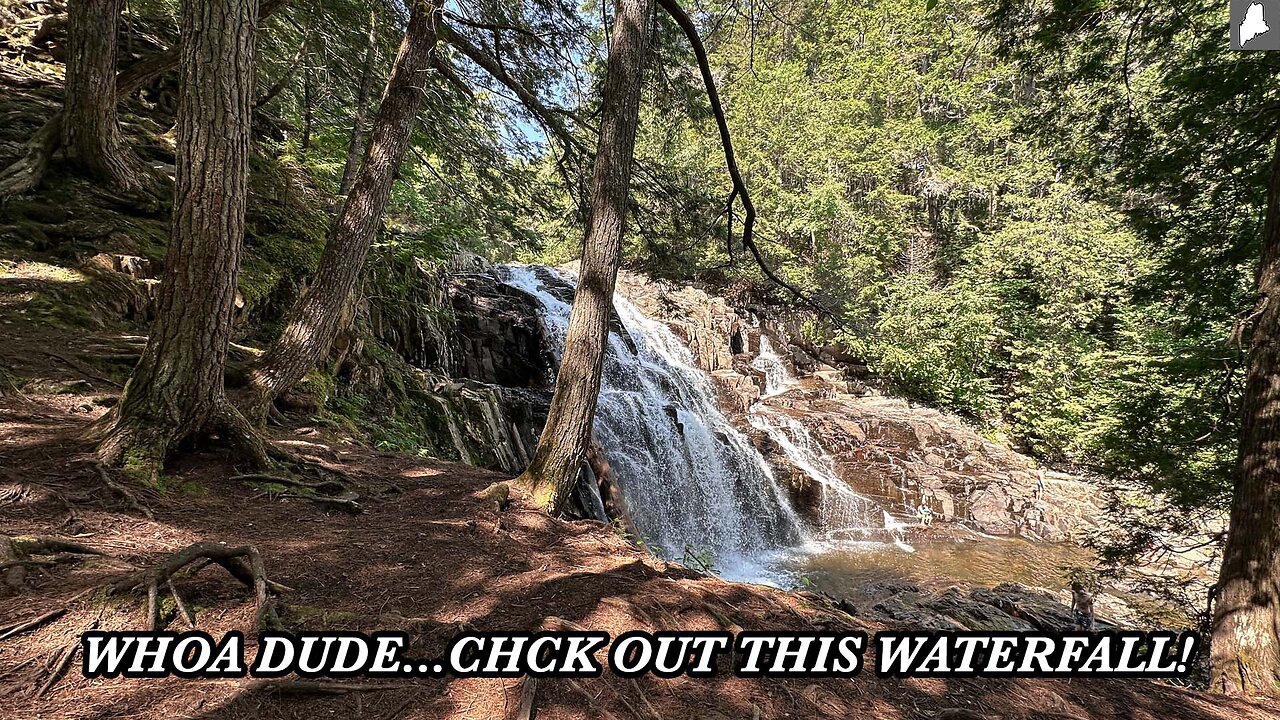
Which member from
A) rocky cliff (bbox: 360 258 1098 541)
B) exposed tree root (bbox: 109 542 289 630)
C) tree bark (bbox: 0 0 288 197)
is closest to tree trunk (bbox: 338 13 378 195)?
tree bark (bbox: 0 0 288 197)

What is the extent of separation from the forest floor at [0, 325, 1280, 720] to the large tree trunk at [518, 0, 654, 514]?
22.3 inches

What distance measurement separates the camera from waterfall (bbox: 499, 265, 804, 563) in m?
9.25

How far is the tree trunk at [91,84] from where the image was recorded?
4.89m

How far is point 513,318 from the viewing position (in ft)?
36.3

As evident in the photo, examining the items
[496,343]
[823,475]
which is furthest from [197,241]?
[823,475]

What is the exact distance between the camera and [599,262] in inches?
147

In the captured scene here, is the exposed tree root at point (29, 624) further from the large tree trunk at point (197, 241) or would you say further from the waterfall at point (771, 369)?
the waterfall at point (771, 369)

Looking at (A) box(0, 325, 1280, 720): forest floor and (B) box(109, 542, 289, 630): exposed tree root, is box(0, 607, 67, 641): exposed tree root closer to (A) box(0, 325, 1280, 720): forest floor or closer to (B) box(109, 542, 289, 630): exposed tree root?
(A) box(0, 325, 1280, 720): forest floor

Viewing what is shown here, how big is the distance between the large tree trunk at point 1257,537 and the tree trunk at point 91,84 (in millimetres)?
9993

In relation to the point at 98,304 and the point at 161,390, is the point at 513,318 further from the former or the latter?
the point at 161,390

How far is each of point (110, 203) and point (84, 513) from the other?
4635 mm

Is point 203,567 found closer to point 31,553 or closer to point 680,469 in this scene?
point 31,553

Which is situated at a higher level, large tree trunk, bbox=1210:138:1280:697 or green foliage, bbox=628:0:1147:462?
green foliage, bbox=628:0:1147:462

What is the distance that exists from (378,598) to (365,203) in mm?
4077
